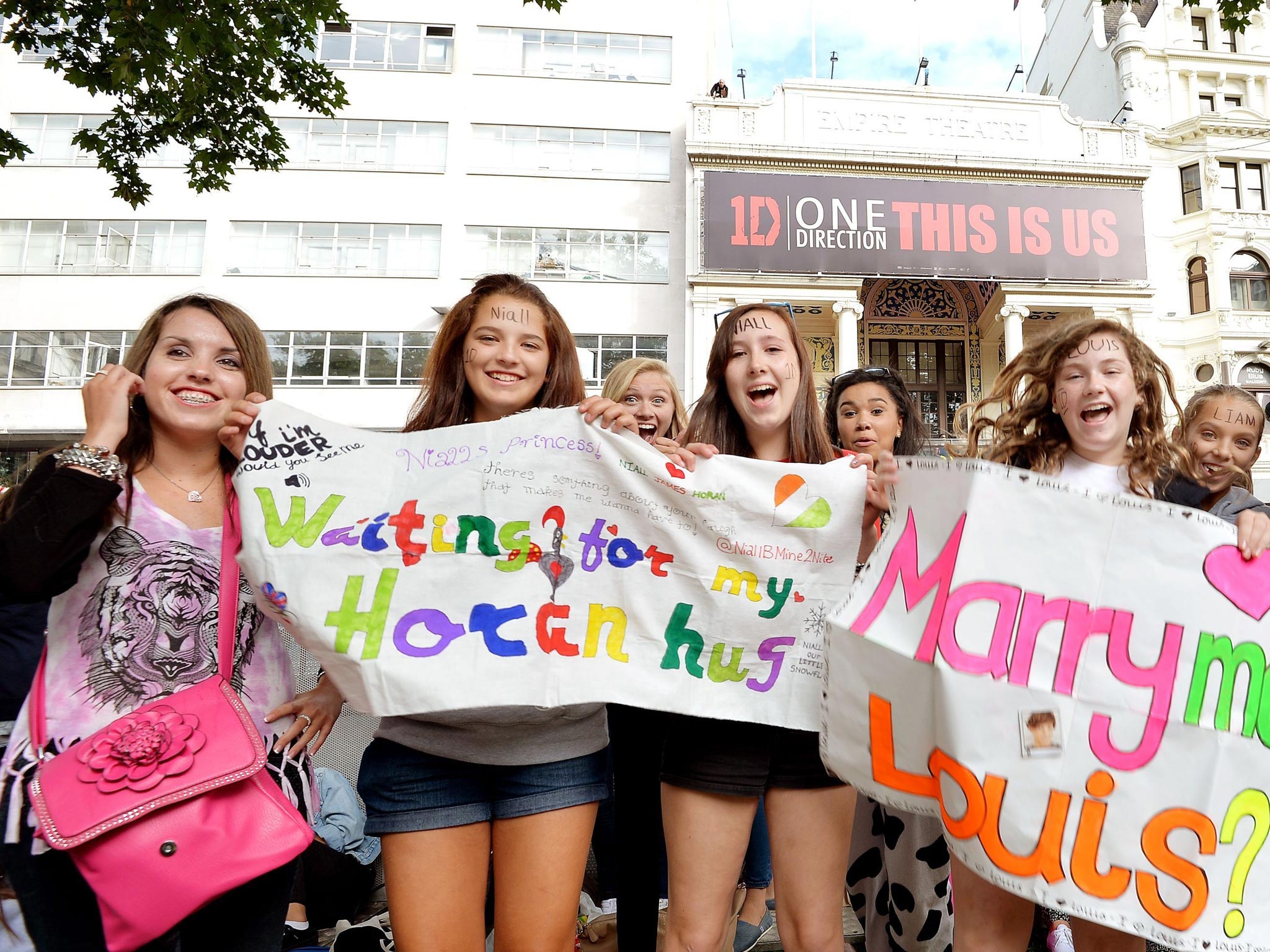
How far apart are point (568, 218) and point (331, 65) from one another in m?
7.71

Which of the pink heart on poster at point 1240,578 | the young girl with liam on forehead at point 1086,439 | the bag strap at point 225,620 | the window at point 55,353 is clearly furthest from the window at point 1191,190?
the window at point 55,353

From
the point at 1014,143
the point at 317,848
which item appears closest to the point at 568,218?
the point at 1014,143

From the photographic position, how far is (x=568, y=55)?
70.1 ft

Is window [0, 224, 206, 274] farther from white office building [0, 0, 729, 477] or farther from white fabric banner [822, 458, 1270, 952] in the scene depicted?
white fabric banner [822, 458, 1270, 952]

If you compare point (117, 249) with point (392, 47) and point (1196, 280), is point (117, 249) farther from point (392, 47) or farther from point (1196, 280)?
point (1196, 280)

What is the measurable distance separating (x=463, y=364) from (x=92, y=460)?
0.98 m

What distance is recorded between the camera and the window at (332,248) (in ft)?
65.8

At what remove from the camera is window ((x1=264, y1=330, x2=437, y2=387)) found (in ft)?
64.6

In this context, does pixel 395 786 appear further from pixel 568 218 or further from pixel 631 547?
pixel 568 218

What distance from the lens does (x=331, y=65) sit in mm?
21000

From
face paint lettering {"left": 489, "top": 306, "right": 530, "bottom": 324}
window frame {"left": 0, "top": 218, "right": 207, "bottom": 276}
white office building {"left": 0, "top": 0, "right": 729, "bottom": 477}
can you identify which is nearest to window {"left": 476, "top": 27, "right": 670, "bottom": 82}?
white office building {"left": 0, "top": 0, "right": 729, "bottom": 477}

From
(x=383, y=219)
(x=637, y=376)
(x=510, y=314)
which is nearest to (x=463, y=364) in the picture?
(x=510, y=314)

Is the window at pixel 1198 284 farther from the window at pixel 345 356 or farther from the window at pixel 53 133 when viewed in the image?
the window at pixel 53 133

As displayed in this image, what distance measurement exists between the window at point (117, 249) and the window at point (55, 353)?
64.2 inches
